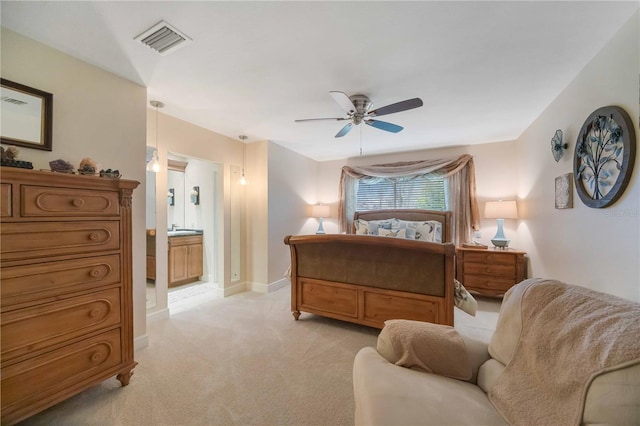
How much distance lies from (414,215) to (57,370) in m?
4.49

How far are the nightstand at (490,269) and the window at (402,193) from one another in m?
1.10

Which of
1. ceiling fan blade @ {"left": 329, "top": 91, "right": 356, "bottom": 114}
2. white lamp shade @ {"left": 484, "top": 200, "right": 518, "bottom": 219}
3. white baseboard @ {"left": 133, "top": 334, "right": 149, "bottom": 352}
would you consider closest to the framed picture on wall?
white baseboard @ {"left": 133, "top": 334, "right": 149, "bottom": 352}

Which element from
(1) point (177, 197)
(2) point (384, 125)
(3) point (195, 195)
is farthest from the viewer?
(1) point (177, 197)

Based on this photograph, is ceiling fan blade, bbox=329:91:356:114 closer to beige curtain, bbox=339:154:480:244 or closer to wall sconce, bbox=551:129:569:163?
wall sconce, bbox=551:129:569:163

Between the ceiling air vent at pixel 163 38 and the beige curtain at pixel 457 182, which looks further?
the beige curtain at pixel 457 182

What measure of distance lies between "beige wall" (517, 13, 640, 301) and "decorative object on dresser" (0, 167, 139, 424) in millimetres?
3280

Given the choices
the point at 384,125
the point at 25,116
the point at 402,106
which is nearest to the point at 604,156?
the point at 402,106

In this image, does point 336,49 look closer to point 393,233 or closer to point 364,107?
point 364,107

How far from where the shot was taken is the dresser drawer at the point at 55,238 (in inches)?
51.8

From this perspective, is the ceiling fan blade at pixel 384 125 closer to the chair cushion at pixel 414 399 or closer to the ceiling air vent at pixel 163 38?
the ceiling air vent at pixel 163 38

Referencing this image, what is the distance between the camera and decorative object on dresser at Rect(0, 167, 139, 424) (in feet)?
4.33

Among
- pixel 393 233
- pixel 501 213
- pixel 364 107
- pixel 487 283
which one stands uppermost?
pixel 364 107

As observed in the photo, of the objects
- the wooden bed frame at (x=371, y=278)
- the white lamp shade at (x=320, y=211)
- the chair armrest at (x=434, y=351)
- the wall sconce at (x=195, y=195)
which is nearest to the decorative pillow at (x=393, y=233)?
the white lamp shade at (x=320, y=211)

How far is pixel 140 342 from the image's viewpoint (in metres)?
2.29
